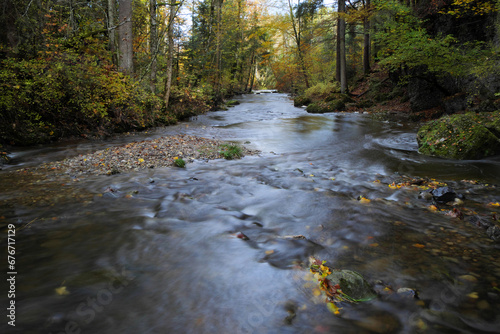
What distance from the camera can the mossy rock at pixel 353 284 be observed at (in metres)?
2.39

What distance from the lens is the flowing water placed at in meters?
2.18

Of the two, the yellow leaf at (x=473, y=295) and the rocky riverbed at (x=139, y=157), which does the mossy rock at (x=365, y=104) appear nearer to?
the rocky riverbed at (x=139, y=157)

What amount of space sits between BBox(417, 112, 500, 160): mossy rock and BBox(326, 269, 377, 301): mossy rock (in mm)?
6896

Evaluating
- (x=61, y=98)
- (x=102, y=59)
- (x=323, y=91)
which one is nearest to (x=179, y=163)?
(x=61, y=98)

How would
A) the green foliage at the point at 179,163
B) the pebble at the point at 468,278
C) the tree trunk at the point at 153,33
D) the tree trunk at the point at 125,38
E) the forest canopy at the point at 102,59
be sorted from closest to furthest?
the pebble at the point at 468,278
the green foliage at the point at 179,163
the forest canopy at the point at 102,59
the tree trunk at the point at 125,38
the tree trunk at the point at 153,33

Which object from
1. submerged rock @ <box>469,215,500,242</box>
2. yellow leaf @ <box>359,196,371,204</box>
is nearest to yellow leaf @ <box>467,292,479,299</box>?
submerged rock @ <box>469,215,500,242</box>

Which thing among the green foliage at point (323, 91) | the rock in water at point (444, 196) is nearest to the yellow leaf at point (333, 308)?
the rock in water at point (444, 196)

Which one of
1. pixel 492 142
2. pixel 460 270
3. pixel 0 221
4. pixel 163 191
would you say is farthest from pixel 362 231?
pixel 492 142

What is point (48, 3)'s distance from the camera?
923 centimetres

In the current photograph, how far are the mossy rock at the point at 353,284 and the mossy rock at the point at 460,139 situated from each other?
690 cm

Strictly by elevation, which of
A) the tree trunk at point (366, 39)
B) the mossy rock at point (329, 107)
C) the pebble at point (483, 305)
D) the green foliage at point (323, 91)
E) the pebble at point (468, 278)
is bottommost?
the pebble at point (483, 305)

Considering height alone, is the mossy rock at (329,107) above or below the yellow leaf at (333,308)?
above

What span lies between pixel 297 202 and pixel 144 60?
50.6ft

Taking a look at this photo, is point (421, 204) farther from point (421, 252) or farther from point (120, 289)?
point (120, 289)
